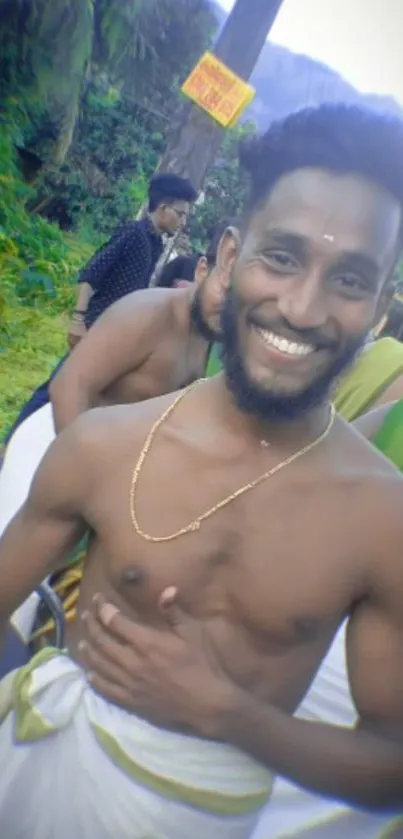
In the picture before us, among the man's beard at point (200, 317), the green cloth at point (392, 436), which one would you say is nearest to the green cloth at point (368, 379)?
the man's beard at point (200, 317)

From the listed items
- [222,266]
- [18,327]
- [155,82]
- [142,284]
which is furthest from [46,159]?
[222,266]

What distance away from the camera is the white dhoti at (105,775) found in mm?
1053

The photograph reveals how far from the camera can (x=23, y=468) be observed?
1.88 m

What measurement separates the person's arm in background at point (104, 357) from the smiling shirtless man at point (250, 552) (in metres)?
0.73

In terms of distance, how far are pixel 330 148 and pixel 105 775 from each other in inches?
37.1

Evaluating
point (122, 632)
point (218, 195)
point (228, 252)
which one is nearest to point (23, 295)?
point (228, 252)

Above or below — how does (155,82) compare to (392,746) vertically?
below

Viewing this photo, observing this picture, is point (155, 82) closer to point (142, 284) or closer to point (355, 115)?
point (142, 284)

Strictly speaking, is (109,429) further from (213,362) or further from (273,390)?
(213,362)

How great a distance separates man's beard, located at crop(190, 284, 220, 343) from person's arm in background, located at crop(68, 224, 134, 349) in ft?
3.40

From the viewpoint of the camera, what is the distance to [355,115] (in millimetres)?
1156

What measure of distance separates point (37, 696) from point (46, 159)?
887cm

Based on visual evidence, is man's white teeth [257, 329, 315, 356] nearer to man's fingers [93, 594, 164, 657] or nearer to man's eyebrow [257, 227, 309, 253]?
man's eyebrow [257, 227, 309, 253]

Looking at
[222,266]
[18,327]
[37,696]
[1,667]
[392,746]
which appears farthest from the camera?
[18,327]
